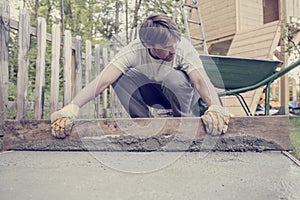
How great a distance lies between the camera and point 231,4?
4344mm

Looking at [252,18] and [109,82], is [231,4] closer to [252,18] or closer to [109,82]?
[252,18]

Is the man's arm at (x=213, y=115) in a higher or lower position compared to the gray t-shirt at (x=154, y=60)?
lower

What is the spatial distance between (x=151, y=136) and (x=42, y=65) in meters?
1.30

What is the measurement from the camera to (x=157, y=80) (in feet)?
5.16

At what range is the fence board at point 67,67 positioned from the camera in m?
2.44

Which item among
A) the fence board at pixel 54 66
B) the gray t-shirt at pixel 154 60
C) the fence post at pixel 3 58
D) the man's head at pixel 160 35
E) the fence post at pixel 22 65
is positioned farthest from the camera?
the fence board at pixel 54 66

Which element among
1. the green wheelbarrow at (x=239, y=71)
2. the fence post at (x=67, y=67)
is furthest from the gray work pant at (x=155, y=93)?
the fence post at (x=67, y=67)

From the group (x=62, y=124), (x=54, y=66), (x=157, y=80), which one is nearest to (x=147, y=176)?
(x=62, y=124)

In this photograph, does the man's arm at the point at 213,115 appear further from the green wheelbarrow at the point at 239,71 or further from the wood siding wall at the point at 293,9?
the wood siding wall at the point at 293,9

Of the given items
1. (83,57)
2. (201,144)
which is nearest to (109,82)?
(201,144)

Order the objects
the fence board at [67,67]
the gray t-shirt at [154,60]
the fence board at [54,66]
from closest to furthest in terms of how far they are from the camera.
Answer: the gray t-shirt at [154,60], the fence board at [54,66], the fence board at [67,67]

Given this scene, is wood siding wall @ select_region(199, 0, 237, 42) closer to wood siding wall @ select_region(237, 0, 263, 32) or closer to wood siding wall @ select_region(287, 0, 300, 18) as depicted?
wood siding wall @ select_region(237, 0, 263, 32)

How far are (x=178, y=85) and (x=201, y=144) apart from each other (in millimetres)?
451

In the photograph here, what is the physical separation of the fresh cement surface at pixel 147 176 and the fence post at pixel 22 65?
2.67 ft
